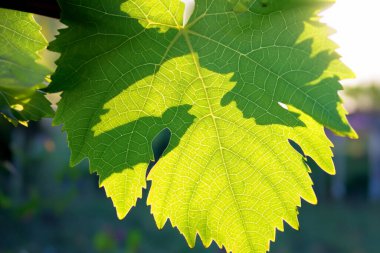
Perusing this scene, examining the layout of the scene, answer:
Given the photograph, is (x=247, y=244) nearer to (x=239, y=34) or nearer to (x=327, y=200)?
(x=239, y=34)

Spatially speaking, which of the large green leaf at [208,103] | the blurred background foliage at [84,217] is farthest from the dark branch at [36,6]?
the blurred background foliage at [84,217]

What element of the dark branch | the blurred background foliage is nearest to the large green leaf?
the dark branch

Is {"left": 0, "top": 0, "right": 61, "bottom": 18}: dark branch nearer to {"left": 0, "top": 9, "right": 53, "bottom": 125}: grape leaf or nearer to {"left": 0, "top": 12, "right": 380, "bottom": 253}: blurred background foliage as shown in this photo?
{"left": 0, "top": 9, "right": 53, "bottom": 125}: grape leaf

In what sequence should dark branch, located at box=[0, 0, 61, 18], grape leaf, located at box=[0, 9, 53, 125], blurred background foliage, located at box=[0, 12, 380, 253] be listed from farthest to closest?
blurred background foliage, located at box=[0, 12, 380, 253], grape leaf, located at box=[0, 9, 53, 125], dark branch, located at box=[0, 0, 61, 18]

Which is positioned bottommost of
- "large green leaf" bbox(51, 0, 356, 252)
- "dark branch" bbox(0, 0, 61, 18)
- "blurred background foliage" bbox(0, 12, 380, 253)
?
"blurred background foliage" bbox(0, 12, 380, 253)

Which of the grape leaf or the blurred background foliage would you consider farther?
the blurred background foliage

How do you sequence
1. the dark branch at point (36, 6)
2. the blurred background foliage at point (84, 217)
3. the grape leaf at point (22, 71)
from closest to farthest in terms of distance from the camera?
the dark branch at point (36, 6) → the grape leaf at point (22, 71) → the blurred background foliage at point (84, 217)

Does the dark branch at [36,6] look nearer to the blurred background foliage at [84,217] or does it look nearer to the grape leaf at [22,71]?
the grape leaf at [22,71]
